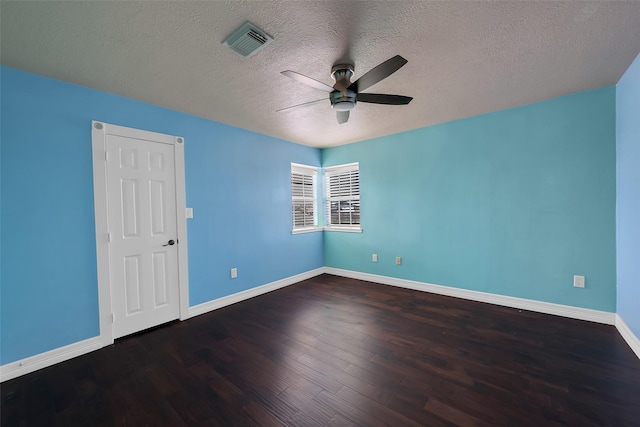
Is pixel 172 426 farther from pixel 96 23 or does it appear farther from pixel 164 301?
pixel 96 23

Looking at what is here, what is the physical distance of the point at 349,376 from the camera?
1.91 metres

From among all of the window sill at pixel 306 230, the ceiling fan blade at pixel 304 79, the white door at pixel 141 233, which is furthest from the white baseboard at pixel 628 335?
the white door at pixel 141 233

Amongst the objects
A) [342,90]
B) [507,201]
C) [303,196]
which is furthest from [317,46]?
[303,196]

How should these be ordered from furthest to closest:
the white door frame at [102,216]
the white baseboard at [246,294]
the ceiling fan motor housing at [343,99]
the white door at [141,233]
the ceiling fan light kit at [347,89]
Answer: the white baseboard at [246,294] → the white door at [141,233] → the white door frame at [102,216] → the ceiling fan motor housing at [343,99] → the ceiling fan light kit at [347,89]

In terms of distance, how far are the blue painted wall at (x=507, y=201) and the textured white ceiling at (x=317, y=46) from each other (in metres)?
0.47

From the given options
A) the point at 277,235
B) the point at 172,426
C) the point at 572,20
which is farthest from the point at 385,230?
the point at 172,426

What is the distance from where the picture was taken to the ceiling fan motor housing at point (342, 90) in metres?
2.02

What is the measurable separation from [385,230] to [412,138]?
1.46 meters

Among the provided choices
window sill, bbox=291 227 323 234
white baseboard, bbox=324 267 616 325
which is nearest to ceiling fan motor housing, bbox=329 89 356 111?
window sill, bbox=291 227 323 234

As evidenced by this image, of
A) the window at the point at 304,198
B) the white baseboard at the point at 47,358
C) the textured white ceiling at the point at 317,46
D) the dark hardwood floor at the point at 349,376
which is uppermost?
the textured white ceiling at the point at 317,46

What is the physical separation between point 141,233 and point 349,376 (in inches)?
96.1

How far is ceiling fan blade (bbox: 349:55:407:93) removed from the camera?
1.62 metres

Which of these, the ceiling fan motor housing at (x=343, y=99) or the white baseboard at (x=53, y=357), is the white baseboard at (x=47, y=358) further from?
the ceiling fan motor housing at (x=343, y=99)

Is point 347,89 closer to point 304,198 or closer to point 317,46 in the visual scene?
point 317,46
